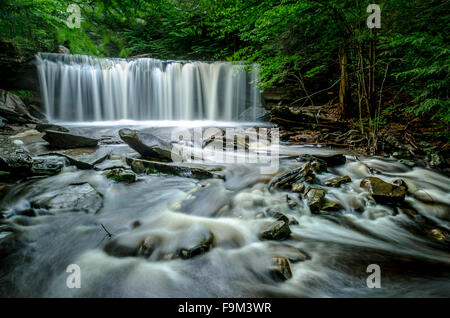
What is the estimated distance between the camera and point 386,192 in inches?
126

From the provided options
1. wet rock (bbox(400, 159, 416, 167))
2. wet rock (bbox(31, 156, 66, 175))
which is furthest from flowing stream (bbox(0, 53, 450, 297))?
wet rock (bbox(400, 159, 416, 167))

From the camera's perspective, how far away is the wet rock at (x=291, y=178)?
3.61 meters

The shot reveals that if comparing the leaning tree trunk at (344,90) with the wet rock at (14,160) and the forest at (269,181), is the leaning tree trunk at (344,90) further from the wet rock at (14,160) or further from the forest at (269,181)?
the wet rock at (14,160)

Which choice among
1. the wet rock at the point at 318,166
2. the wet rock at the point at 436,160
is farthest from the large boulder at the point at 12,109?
the wet rock at the point at 436,160

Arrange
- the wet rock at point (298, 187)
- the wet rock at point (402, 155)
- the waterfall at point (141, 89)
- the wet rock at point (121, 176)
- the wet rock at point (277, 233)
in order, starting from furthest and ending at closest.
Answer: the waterfall at point (141, 89) → the wet rock at point (402, 155) → the wet rock at point (121, 176) → the wet rock at point (298, 187) → the wet rock at point (277, 233)

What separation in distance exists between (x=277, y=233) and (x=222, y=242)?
2.09ft

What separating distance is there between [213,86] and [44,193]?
1036 centimetres

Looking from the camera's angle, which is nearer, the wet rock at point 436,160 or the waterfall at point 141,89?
the wet rock at point 436,160

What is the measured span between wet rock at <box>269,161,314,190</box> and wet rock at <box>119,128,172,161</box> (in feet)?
8.38

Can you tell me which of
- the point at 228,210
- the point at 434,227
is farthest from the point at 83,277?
the point at 434,227

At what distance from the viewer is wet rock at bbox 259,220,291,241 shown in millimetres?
2461

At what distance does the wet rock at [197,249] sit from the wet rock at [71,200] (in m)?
1.63
